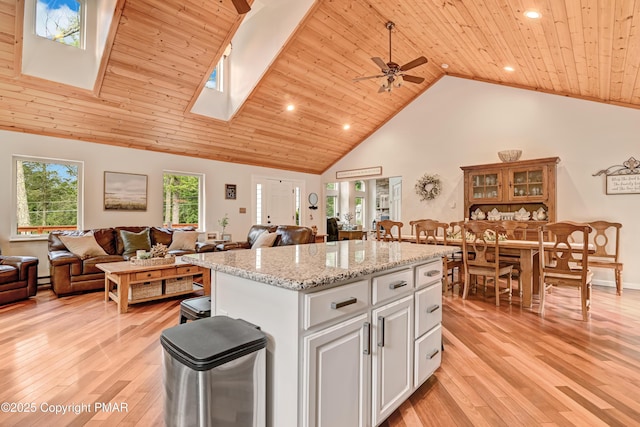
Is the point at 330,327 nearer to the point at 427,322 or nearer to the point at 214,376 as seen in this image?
the point at 214,376

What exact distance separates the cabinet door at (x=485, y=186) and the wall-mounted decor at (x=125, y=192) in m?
6.14

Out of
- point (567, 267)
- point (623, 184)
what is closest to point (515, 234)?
point (623, 184)

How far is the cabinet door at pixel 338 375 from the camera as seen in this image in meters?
1.22

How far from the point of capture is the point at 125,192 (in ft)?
18.3

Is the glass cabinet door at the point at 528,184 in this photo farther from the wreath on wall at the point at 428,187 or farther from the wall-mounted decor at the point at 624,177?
the wreath on wall at the point at 428,187

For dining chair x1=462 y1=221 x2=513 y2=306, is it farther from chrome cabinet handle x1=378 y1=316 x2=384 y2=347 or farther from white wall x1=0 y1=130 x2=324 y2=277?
white wall x1=0 y1=130 x2=324 y2=277

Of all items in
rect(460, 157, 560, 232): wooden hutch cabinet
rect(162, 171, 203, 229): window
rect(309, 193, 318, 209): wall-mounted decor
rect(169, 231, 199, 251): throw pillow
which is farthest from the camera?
rect(309, 193, 318, 209): wall-mounted decor

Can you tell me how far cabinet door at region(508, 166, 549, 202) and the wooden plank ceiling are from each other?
1364 mm

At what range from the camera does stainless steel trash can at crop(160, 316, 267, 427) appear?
42.7 inches

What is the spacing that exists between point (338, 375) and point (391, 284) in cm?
53

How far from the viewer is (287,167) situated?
8070 mm

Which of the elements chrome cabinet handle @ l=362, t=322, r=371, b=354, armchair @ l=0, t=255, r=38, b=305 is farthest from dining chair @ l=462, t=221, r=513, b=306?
armchair @ l=0, t=255, r=38, b=305

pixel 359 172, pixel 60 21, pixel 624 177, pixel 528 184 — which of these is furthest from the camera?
pixel 359 172

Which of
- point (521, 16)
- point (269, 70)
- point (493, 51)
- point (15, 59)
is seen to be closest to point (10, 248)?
point (15, 59)
